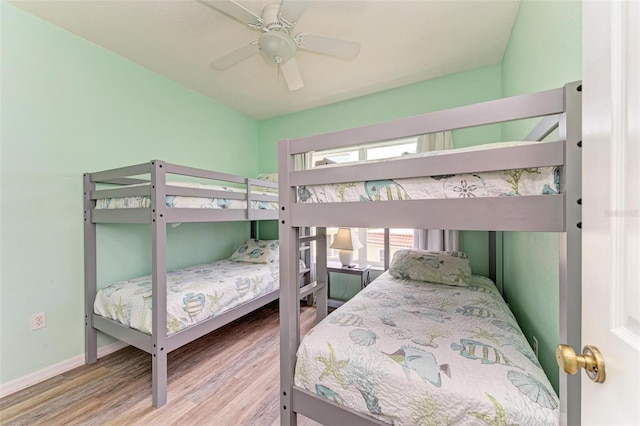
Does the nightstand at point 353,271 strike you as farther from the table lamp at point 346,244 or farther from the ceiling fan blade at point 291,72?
the ceiling fan blade at point 291,72

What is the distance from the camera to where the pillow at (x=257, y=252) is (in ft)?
9.49

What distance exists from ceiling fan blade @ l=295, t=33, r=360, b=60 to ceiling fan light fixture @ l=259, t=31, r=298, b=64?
0.08 metres

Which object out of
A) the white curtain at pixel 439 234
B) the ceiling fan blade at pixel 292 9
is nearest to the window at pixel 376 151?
the white curtain at pixel 439 234

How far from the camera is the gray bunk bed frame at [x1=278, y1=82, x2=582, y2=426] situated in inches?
27.3

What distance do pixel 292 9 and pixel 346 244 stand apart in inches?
87.2

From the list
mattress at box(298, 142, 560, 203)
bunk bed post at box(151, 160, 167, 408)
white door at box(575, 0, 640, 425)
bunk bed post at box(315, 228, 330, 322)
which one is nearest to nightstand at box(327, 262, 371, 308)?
bunk bed post at box(315, 228, 330, 322)

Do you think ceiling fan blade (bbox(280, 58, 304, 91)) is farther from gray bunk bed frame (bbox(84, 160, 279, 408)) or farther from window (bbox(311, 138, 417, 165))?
gray bunk bed frame (bbox(84, 160, 279, 408))

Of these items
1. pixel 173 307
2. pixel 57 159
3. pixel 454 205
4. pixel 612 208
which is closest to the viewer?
pixel 612 208

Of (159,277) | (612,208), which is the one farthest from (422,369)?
(159,277)

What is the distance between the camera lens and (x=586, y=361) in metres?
0.46

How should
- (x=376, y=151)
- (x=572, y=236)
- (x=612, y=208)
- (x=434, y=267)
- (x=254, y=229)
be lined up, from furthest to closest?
(x=254, y=229) < (x=376, y=151) < (x=434, y=267) < (x=572, y=236) < (x=612, y=208)

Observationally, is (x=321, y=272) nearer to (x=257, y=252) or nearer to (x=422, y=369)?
(x=257, y=252)

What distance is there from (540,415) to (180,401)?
183 centimetres

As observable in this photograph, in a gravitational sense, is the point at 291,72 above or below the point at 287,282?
above
